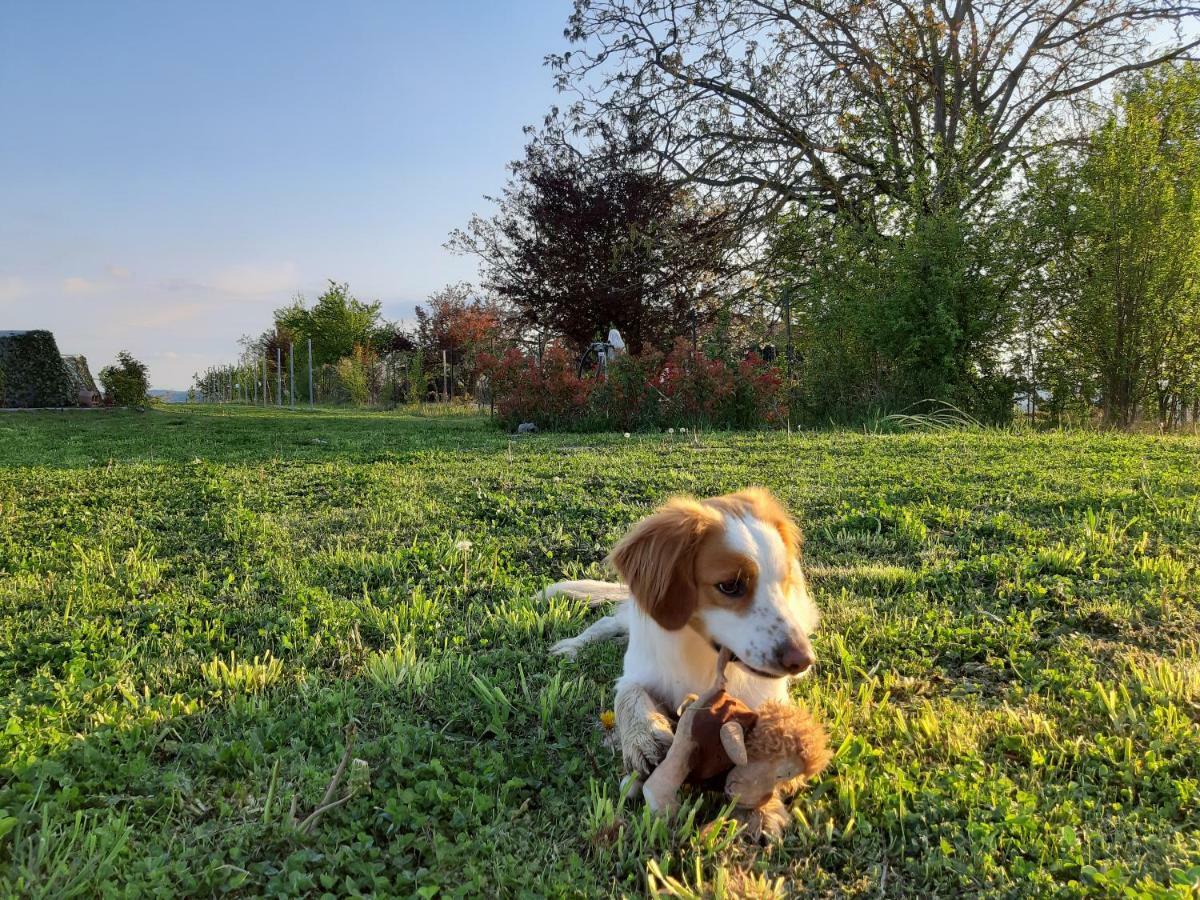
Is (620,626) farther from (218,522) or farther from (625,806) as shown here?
(218,522)

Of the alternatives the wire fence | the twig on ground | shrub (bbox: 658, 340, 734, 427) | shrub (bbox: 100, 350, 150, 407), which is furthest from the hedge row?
the twig on ground

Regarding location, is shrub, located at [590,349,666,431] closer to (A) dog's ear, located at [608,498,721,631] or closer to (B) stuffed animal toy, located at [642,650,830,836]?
(A) dog's ear, located at [608,498,721,631]

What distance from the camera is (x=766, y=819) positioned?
1.67 meters

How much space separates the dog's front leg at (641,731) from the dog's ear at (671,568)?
8.7 inches

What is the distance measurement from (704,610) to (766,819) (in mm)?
510

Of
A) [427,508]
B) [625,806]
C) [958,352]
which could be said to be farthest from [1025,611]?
[958,352]

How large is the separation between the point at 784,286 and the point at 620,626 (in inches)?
539

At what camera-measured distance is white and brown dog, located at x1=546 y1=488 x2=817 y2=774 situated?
1.80 m

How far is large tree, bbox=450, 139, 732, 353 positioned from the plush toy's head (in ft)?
50.6

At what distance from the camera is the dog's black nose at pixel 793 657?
67.2 inches

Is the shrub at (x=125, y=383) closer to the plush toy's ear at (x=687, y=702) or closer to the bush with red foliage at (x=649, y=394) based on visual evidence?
the bush with red foliage at (x=649, y=394)

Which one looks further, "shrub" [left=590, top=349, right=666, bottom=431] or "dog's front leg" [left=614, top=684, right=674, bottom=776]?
"shrub" [left=590, top=349, right=666, bottom=431]

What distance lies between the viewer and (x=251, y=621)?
296 cm

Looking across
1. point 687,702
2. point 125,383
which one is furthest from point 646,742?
point 125,383
